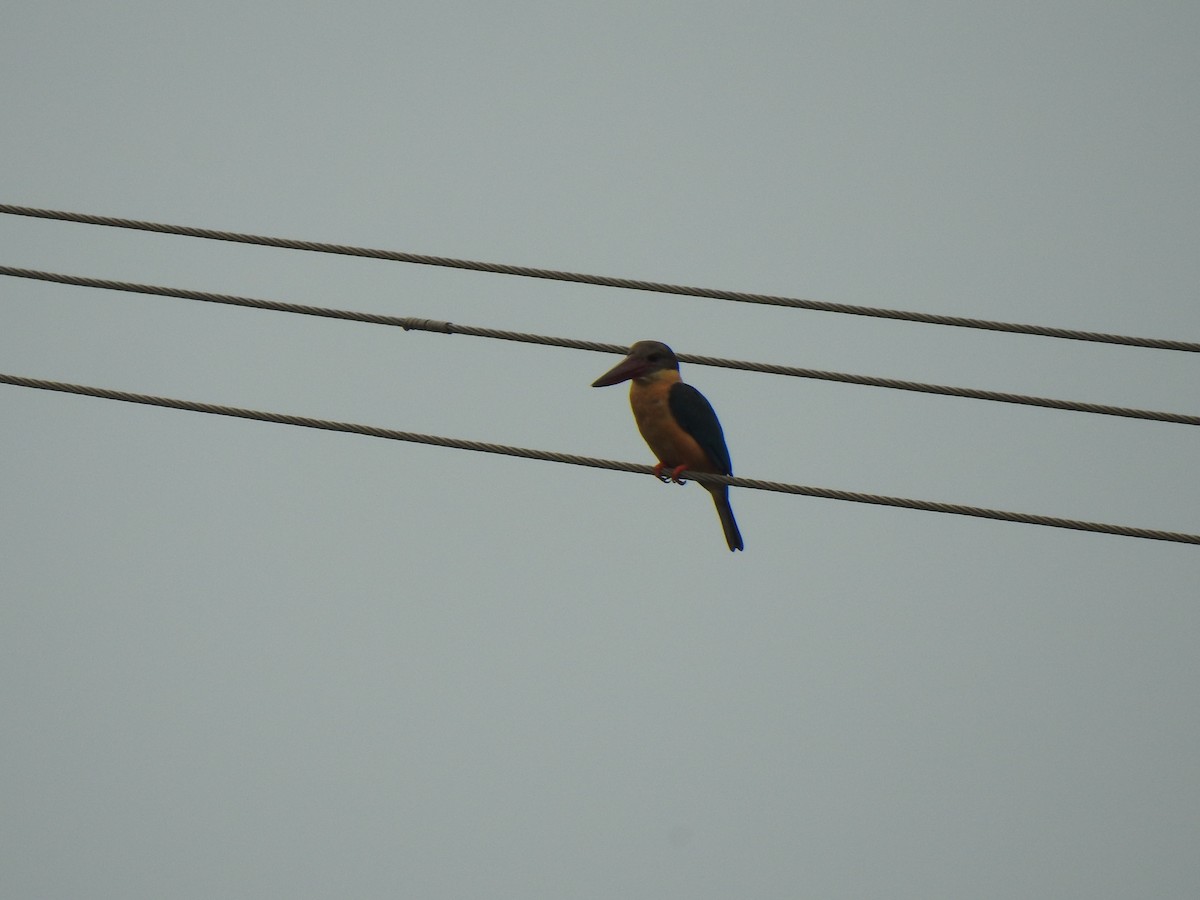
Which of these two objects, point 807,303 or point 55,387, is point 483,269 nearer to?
point 807,303

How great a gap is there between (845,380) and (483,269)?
153 centimetres

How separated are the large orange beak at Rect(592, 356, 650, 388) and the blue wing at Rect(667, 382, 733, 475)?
204 mm

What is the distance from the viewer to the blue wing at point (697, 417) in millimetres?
7188

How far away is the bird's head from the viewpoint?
A: 7195 mm

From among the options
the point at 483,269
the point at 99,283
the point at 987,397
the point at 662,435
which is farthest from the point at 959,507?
the point at 99,283

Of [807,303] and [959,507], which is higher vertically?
[807,303]

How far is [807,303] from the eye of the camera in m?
5.30

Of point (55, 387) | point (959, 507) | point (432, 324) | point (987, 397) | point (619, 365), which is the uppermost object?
point (619, 365)

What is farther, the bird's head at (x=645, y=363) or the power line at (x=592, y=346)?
the bird's head at (x=645, y=363)

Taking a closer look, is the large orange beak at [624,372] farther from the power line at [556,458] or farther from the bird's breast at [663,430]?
the power line at [556,458]

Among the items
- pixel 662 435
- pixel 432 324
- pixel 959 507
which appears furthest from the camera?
pixel 662 435

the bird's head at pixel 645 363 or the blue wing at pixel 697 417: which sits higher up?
the bird's head at pixel 645 363

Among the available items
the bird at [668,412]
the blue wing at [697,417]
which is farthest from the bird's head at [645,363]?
the blue wing at [697,417]

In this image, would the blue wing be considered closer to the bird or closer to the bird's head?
the bird
